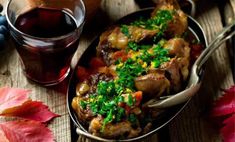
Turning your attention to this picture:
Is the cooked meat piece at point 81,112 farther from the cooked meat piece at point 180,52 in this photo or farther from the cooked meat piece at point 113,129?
the cooked meat piece at point 180,52

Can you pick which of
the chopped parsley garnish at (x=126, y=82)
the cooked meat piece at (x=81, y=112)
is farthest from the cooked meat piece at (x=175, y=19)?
the cooked meat piece at (x=81, y=112)

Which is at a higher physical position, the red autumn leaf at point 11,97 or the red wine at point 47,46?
the red wine at point 47,46

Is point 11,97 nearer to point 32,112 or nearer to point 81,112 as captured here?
point 32,112

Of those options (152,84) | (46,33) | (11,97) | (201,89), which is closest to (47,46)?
(46,33)

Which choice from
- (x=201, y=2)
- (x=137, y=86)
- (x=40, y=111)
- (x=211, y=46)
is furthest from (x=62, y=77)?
(x=201, y=2)

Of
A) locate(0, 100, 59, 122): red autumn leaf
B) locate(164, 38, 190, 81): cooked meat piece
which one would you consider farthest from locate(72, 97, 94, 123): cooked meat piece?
locate(164, 38, 190, 81): cooked meat piece
